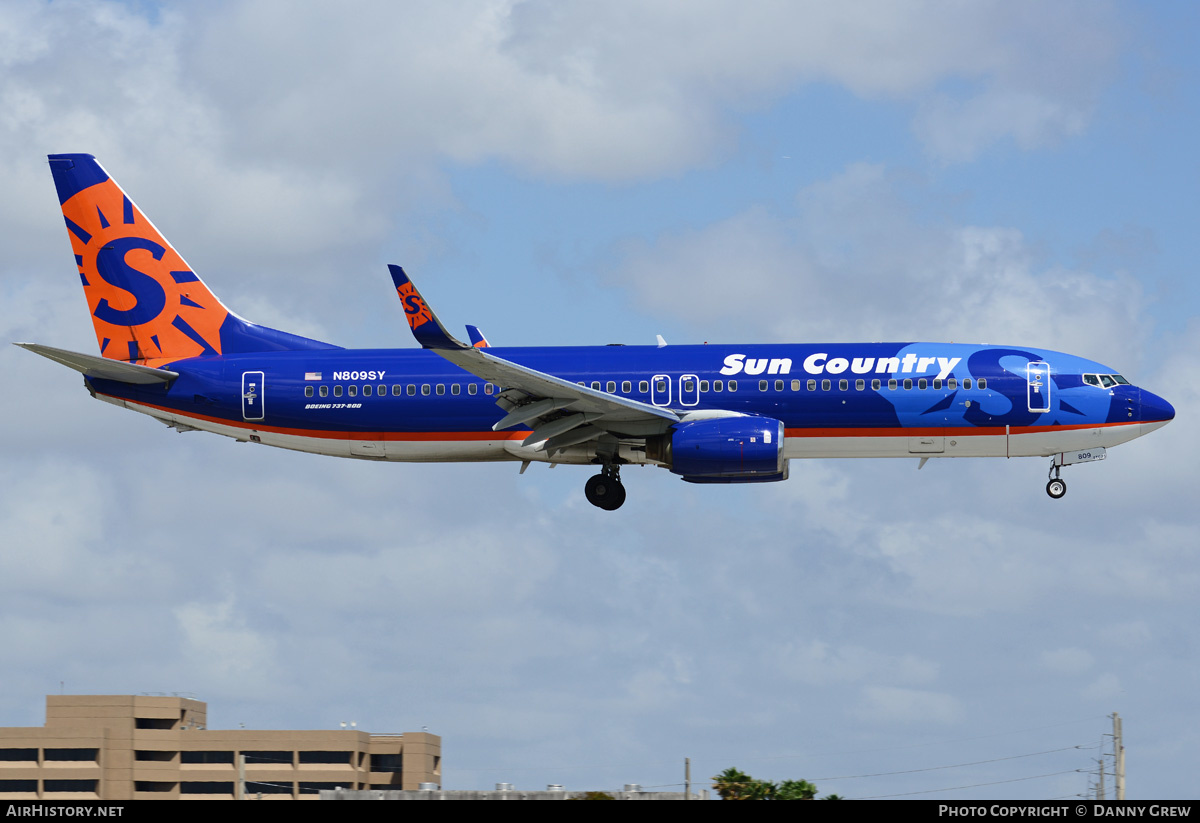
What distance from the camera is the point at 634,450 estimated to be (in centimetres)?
4625

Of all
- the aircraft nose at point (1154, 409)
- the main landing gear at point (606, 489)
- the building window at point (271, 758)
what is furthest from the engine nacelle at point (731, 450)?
the building window at point (271, 758)

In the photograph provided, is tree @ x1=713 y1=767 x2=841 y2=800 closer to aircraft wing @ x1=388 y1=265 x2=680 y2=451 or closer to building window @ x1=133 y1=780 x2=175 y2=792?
aircraft wing @ x1=388 y1=265 x2=680 y2=451

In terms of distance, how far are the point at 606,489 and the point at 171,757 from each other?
2729 inches

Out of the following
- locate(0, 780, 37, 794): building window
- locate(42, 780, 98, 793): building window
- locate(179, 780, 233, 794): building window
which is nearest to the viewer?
locate(0, 780, 37, 794): building window

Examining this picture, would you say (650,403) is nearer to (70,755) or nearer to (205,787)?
(205,787)

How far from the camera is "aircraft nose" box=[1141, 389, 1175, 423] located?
45.2m

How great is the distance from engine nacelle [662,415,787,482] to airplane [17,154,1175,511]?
50mm

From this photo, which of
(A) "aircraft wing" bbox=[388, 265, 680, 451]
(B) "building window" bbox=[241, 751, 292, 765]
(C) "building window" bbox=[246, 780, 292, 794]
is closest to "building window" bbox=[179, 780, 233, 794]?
(C) "building window" bbox=[246, 780, 292, 794]

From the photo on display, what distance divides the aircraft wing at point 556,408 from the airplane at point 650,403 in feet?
0.20

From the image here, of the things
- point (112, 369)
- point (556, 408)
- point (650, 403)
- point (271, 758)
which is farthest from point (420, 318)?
point (271, 758)

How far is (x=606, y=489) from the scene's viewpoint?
4759 cm
